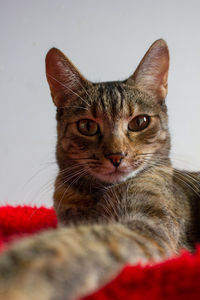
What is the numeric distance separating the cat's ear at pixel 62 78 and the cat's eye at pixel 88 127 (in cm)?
13

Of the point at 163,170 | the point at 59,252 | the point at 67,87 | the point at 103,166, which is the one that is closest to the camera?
the point at 59,252

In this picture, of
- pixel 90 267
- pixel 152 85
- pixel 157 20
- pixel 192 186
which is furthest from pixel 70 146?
pixel 157 20

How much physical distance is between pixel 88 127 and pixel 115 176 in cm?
22

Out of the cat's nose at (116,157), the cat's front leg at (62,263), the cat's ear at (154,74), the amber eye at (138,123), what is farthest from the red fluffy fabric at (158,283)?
the cat's ear at (154,74)

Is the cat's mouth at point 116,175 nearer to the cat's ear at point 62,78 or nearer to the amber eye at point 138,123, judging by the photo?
the amber eye at point 138,123

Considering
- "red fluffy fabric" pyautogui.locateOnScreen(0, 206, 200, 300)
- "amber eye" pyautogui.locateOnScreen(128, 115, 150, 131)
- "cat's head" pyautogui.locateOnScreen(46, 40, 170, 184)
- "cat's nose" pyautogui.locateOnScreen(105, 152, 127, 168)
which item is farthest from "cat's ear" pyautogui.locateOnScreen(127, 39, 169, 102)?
"red fluffy fabric" pyautogui.locateOnScreen(0, 206, 200, 300)

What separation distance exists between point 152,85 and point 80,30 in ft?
2.99

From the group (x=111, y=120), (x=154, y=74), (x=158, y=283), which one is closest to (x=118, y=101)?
(x=111, y=120)

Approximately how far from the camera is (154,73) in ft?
4.24

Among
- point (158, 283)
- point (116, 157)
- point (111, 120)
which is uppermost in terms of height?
point (111, 120)

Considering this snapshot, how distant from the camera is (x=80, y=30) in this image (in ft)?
6.60

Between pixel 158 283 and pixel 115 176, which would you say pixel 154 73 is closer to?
pixel 115 176

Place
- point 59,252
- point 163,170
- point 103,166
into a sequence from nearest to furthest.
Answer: point 59,252
point 103,166
point 163,170

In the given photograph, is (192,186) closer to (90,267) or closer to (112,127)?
(112,127)
